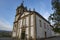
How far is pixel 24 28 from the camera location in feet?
75.6

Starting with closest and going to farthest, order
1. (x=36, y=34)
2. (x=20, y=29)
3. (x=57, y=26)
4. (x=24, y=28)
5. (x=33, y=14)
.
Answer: (x=57, y=26), (x=36, y=34), (x=33, y=14), (x=24, y=28), (x=20, y=29)

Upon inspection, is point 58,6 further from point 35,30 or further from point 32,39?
point 32,39

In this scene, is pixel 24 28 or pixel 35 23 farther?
pixel 24 28

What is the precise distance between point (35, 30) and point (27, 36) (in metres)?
2.88

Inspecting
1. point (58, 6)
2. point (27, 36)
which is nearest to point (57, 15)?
point (58, 6)

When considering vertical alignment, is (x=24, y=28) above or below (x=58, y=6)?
below

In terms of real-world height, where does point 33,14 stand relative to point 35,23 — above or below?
above

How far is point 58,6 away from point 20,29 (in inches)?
491

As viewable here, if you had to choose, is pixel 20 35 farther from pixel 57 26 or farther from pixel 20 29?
pixel 57 26

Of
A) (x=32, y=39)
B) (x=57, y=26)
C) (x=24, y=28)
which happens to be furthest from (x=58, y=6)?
(x=24, y=28)

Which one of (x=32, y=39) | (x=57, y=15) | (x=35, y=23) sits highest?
(x=57, y=15)

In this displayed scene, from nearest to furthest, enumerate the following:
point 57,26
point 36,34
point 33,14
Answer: point 57,26, point 36,34, point 33,14

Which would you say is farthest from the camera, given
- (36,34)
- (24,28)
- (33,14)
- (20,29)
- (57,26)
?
(20,29)

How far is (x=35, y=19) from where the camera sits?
2052 centimetres
